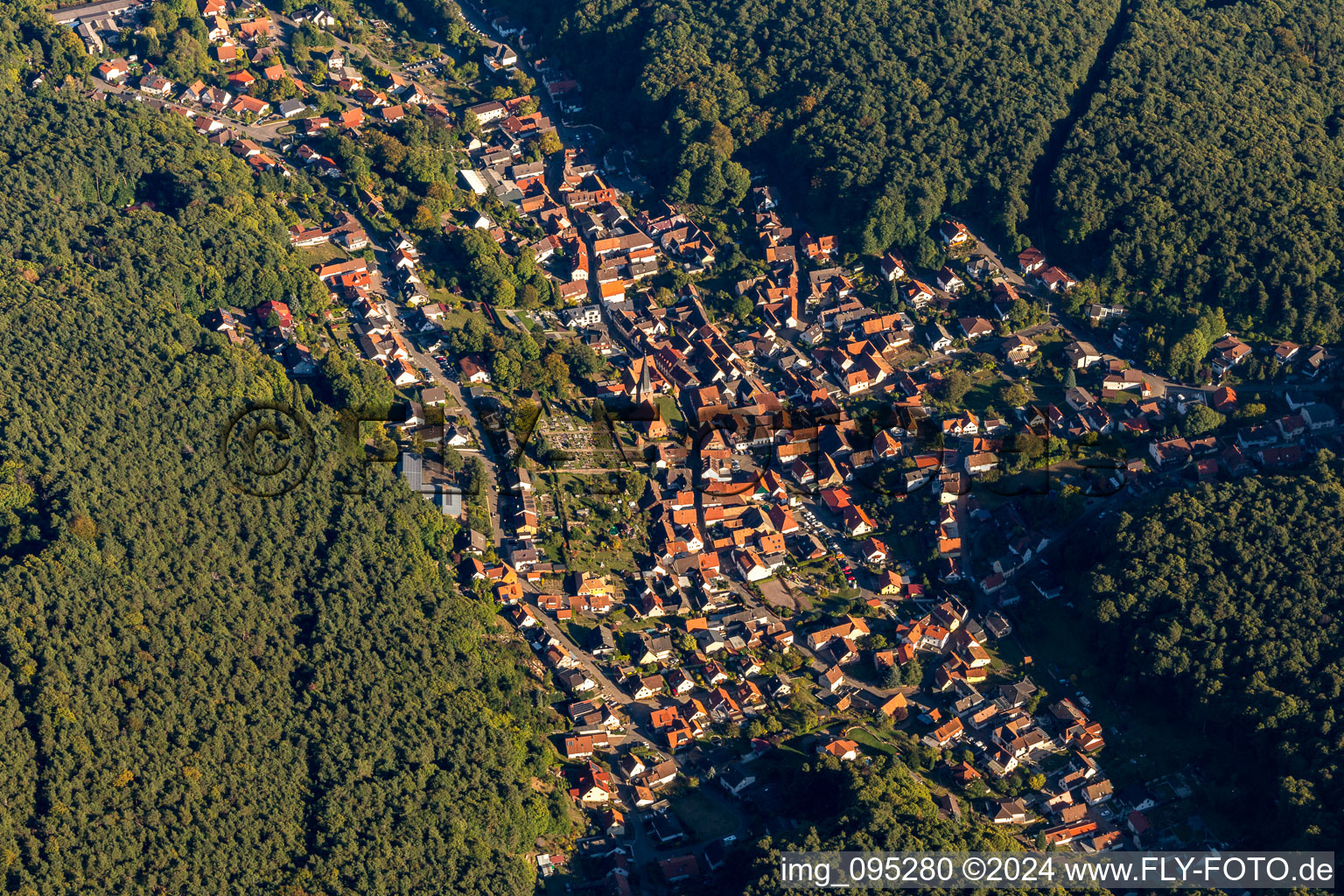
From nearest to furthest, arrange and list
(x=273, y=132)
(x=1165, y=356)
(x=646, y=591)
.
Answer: (x=646, y=591)
(x=1165, y=356)
(x=273, y=132)

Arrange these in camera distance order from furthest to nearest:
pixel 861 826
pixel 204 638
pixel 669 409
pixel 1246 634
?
pixel 669 409 → pixel 1246 634 → pixel 204 638 → pixel 861 826

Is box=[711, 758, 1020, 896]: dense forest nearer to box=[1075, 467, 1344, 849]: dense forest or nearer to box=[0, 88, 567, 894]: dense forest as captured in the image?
box=[0, 88, 567, 894]: dense forest

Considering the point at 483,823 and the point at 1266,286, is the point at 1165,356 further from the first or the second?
the point at 483,823

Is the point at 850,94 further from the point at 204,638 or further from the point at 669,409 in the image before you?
the point at 204,638

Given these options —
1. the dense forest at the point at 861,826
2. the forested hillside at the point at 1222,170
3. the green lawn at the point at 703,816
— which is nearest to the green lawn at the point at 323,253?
the green lawn at the point at 703,816

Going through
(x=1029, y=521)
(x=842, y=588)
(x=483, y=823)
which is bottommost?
(x=483, y=823)

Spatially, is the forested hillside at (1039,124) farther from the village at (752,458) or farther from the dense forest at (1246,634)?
the dense forest at (1246,634)

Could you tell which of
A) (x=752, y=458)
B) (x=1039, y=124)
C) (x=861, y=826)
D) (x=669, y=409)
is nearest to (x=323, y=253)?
(x=669, y=409)

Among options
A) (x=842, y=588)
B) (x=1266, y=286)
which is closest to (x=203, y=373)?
(x=842, y=588)
